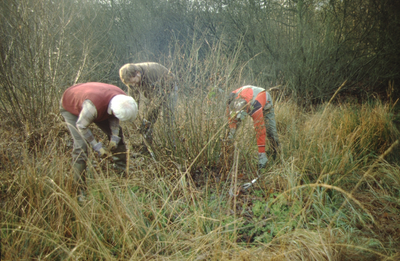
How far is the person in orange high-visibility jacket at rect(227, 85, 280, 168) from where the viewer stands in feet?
9.89

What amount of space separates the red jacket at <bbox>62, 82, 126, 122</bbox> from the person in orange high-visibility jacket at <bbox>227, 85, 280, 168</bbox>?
1414 millimetres

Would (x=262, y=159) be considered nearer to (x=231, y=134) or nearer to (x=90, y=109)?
(x=231, y=134)

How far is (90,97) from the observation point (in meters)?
2.78

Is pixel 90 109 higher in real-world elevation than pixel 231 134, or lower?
higher

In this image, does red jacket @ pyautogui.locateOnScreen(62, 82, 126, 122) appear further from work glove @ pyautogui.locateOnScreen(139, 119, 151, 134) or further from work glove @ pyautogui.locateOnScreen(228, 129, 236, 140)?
work glove @ pyautogui.locateOnScreen(228, 129, 236, 140)

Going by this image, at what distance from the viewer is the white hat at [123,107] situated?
2.75m

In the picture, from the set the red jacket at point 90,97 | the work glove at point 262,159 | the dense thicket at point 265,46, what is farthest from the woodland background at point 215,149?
the red jacket at point 90,97

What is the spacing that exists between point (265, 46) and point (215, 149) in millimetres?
4996

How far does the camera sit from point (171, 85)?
341cm

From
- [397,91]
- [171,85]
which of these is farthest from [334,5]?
[171,85]

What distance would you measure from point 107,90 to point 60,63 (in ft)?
8.74

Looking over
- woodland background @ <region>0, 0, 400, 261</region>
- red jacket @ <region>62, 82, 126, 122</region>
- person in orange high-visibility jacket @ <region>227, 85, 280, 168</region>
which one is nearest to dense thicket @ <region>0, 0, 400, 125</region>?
woodland background @ <region>0, 0, 400, 261</region>

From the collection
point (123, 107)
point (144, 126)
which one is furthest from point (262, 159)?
point (123, 107)

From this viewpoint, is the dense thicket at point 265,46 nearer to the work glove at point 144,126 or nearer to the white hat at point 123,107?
the work glove at point 144,126
